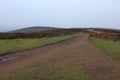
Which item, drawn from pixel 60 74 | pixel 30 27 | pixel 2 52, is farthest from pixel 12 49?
pixel 30 27

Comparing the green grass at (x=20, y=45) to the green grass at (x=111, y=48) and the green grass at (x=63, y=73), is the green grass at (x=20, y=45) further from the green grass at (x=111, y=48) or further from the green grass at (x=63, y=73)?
the green grass at (x=63, y=73)

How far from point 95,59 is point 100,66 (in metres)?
1.93

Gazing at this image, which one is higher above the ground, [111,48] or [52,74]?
[52,74]

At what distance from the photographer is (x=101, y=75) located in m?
11.6

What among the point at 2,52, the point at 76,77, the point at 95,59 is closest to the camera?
the point at 76,77

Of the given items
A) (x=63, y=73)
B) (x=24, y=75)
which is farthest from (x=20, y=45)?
(x=63, y=73)

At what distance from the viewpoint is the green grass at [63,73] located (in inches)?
433

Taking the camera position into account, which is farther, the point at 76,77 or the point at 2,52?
the point at 2,52

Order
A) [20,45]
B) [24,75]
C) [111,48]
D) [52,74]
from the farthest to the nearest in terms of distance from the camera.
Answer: [20,45] → [111,48] → [24,75] → [52,74]

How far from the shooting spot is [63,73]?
11.7 m

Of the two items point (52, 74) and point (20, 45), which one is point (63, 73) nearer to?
point (52, 74)

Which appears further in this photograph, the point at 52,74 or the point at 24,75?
the point at 24,75

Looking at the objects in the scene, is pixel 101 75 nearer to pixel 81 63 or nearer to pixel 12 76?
pixel 81 63

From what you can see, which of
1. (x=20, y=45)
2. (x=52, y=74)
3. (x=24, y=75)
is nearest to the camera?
(x=52, y=74)
